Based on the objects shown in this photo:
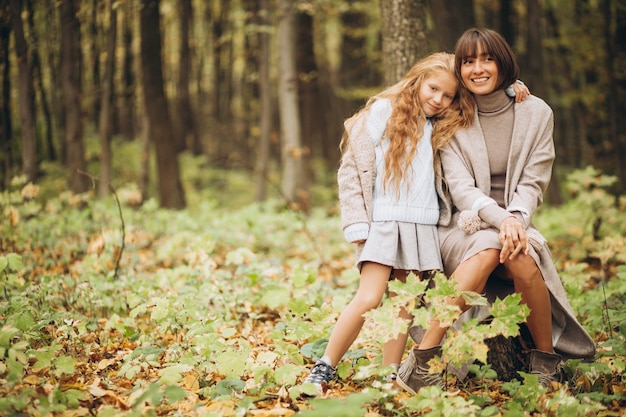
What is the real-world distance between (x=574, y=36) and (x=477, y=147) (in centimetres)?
1112

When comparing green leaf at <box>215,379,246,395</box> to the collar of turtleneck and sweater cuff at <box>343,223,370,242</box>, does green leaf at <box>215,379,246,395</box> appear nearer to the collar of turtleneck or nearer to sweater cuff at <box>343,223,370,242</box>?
sweater cuff at <box>343,223,370,242</box>

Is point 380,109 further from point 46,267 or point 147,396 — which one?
point 46,267

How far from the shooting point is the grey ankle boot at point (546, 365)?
10.2 ft

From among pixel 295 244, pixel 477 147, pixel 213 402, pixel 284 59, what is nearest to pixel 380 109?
pixel 477 147

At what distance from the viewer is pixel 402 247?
3162 mm

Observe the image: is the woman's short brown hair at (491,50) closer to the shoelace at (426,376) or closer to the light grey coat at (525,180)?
the light grey coat at (525,180)

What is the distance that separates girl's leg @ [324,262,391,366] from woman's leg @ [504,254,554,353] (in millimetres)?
744

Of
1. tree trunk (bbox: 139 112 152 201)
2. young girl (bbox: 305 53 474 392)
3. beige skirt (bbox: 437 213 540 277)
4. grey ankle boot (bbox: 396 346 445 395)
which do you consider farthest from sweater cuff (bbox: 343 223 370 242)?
tree trunk (bbox: 139 112 152 201)

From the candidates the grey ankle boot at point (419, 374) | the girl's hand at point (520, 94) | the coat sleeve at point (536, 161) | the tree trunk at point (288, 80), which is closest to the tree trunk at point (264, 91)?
the tree trunk at point (288, 80)

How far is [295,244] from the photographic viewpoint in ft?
23.5

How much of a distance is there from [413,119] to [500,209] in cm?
79

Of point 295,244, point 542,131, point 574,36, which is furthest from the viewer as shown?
point 574,36

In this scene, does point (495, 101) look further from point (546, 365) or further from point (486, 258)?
point (546, 365)

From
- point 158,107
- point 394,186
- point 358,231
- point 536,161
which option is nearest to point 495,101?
point 536,161
